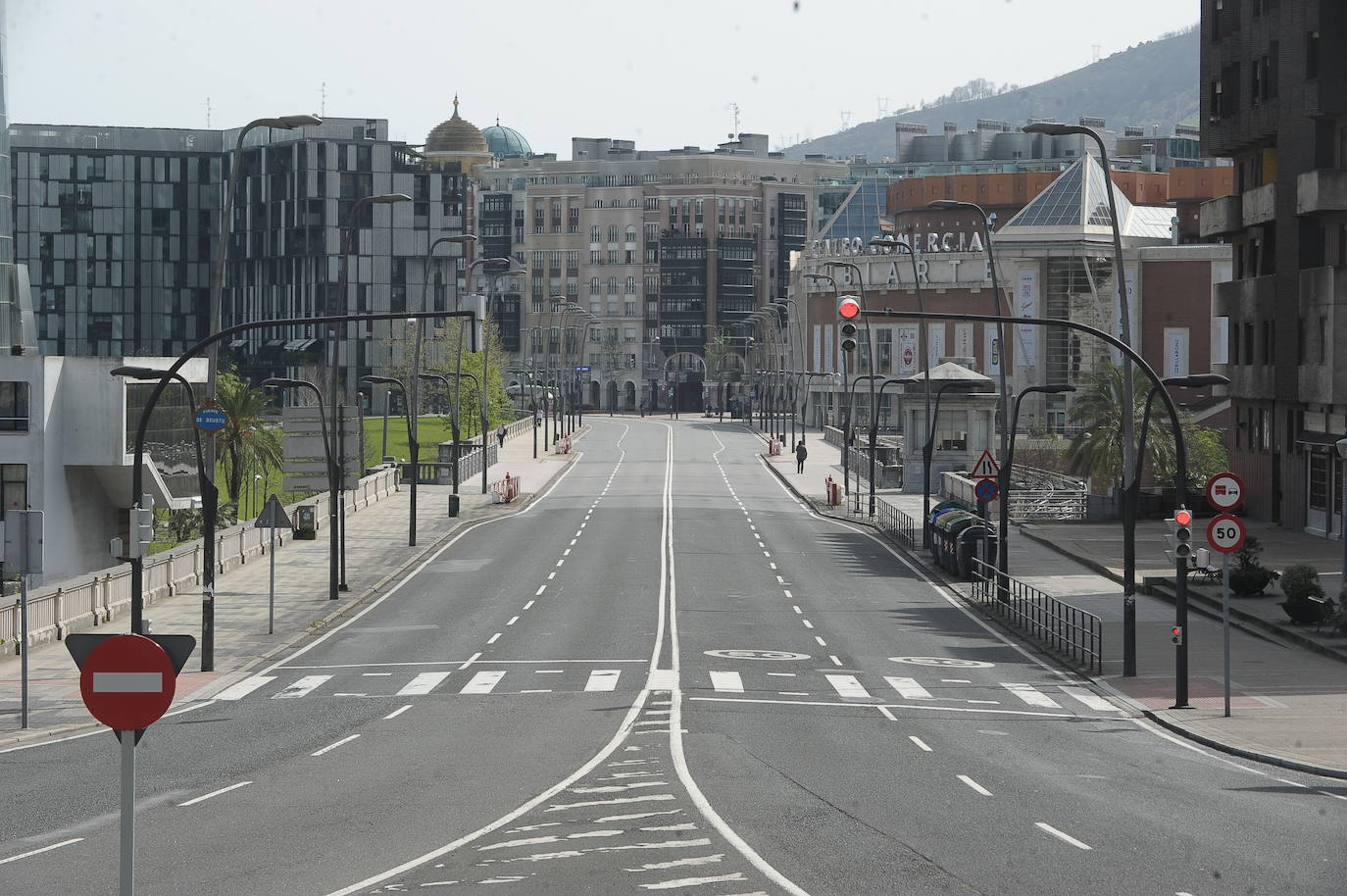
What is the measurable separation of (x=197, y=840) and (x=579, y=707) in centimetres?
1039

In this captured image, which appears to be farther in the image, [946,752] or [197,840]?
[946,752]

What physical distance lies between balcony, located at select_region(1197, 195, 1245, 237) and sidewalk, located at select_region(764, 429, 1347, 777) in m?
11.5

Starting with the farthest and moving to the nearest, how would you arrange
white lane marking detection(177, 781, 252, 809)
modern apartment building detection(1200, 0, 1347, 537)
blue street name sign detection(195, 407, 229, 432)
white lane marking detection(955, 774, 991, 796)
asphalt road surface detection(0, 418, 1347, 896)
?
modern apartment building detection(1200, 0, 1347, 537)
blue street name sign detection(195, 407, 229, 432)
white lane marking detection(955, 774, 991, 796)
white lane marking detection(177, 781, 252, 809)
asphalt road surface detection(0, 418, 1347, 896)

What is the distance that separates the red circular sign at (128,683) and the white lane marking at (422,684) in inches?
703

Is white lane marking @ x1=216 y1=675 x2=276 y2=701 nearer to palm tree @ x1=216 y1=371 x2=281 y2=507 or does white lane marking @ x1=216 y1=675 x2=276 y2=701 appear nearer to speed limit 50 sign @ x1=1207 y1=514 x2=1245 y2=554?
speed limit 50 sign @ x1=1207 y1=514 x2=1245 y2=554

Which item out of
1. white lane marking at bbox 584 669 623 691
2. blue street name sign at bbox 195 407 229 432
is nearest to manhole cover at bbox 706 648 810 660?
white lane marking at bbox 584 669 623 691

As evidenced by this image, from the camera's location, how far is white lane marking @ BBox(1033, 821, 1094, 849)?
16250 millimetres

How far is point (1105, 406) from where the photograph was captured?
218 ft

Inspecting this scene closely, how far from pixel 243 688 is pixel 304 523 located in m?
29.6

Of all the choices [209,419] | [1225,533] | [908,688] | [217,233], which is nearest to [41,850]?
[908,688]

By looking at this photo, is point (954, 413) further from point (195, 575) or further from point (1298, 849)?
point (1298, 849)

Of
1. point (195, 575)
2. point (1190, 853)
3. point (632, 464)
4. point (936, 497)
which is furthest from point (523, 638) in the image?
point (632, 464)

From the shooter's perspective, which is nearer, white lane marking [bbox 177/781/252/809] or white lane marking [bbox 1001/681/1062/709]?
white lane marking [bbox 177/781/252/809]

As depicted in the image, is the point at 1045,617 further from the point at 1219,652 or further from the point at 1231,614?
the point at 1231,614
